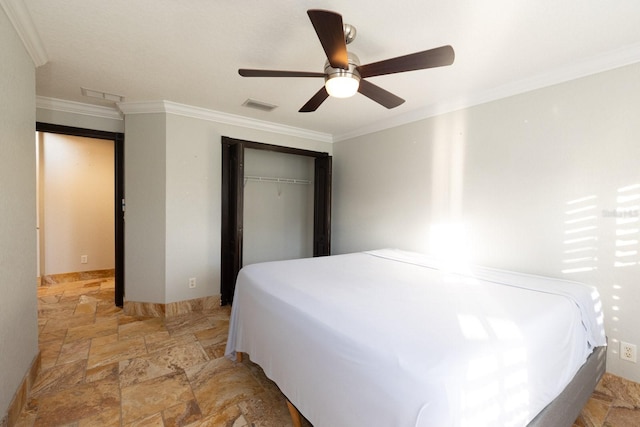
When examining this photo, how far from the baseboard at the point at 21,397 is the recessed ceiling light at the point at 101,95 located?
2.35 m

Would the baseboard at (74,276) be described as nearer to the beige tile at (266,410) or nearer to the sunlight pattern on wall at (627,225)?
the beige tile at (266,410)

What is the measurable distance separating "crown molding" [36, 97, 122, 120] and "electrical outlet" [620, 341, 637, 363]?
507 centimetres

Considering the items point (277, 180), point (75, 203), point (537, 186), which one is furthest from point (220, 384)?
point (75, 203)

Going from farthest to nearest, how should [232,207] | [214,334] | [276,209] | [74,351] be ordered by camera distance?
1. [276,209]
2. [232,207]
3. [214,334]
4. [74,351]

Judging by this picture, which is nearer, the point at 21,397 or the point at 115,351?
the point at 21,397

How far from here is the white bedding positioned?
982 millimetres

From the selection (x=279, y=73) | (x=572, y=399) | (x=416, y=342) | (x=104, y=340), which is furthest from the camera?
(x=104, y=340)

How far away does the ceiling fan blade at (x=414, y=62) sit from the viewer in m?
1.48

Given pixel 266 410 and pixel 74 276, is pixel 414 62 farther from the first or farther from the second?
pixel 74 276

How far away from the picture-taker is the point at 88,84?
8.61 feet

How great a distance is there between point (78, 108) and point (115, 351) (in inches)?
103

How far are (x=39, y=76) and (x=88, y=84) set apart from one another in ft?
1.11

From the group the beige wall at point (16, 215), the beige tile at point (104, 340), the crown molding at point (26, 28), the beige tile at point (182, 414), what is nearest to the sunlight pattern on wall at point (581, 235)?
the beige tile at point (182, 414)

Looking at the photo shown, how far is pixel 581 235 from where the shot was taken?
2156 millimetres
